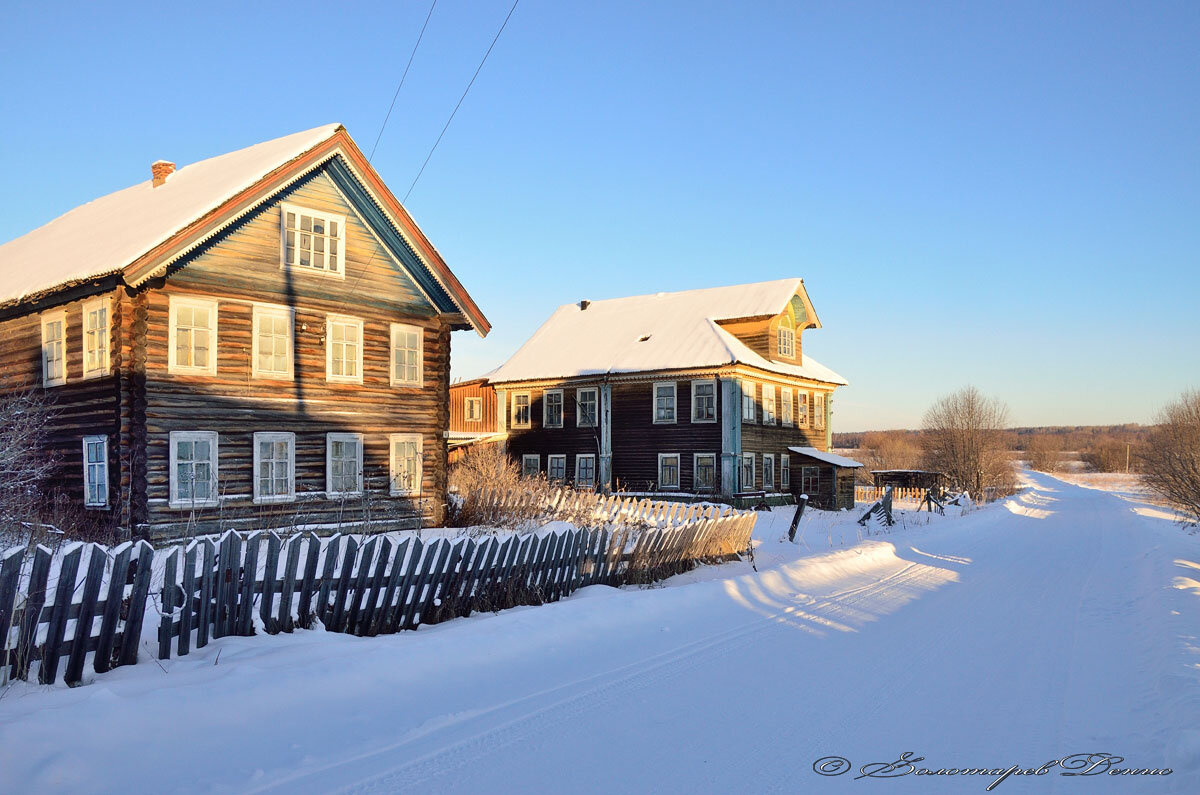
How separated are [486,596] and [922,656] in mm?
4993

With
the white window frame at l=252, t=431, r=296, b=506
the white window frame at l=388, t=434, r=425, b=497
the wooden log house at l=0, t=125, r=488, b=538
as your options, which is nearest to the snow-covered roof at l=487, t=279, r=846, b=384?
the wooden log house at l=0, t=125, r=488, b=538

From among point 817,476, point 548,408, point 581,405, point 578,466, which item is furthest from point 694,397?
point 817,476

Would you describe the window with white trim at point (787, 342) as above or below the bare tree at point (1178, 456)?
above

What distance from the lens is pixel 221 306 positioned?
17797 millimetres

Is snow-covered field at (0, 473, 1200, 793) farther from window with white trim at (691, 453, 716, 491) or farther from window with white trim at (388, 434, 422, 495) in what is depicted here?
window with white trim at (691, 453, 716, 491)

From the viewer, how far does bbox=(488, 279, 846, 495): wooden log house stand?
3406 centimetres

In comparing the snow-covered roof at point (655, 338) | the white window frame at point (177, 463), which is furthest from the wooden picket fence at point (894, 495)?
the white window frame at point (177, 463)

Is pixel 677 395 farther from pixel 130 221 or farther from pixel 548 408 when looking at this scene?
pixel 130 221

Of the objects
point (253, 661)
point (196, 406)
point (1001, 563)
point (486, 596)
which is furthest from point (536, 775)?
point (1001, 563)

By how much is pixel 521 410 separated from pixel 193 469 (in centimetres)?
2265

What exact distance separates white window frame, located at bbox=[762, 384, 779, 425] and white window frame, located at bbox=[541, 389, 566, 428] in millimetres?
8912

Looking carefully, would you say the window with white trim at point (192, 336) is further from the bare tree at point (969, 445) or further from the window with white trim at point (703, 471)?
the bare tree at point (969, 445)

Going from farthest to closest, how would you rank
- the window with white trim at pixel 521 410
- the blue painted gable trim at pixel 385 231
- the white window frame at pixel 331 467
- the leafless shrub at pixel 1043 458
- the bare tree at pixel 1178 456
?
the leafless shrub at pixel 1043 458 → the window with white trim at pixel 521 410 → the bare tree at pixel 1178 456 → the blue painted gable trim at pixel 385 231 → the white window frame at pixel 331 467

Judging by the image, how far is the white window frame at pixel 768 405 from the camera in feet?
118
